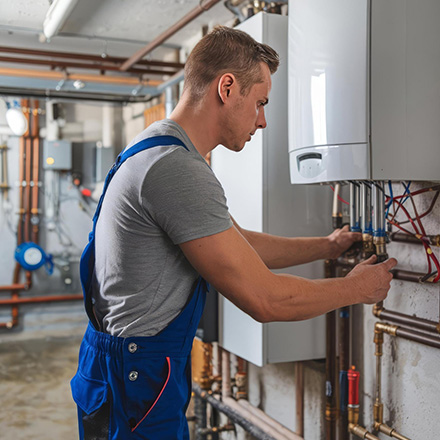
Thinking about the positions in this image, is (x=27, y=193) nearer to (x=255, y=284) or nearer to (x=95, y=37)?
(x=95, y=37)

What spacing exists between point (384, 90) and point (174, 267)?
0.67 m

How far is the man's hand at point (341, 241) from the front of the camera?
5.80 feet

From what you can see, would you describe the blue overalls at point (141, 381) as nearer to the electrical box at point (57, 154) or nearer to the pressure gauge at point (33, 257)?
the pressure gauge at point (33, 257)

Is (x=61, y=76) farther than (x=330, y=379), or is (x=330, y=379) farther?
(x=61, y=76)

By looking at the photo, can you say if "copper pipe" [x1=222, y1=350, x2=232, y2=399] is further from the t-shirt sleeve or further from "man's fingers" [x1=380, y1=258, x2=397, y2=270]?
the t-shirt sleeve

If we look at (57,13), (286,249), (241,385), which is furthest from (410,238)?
A: (57,13)

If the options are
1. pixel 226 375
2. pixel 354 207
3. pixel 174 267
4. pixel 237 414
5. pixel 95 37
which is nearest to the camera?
pixel 174 267

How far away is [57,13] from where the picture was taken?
8.58 feet

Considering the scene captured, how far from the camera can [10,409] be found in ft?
11.8

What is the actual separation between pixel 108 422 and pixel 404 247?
104 centimetres

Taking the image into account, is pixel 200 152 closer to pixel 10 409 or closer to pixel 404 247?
pixel 404 247

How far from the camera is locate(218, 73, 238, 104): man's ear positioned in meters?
1.27

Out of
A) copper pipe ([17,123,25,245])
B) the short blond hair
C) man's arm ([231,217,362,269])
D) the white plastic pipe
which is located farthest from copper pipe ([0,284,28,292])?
the short blond hair

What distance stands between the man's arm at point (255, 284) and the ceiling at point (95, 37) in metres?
1.85
